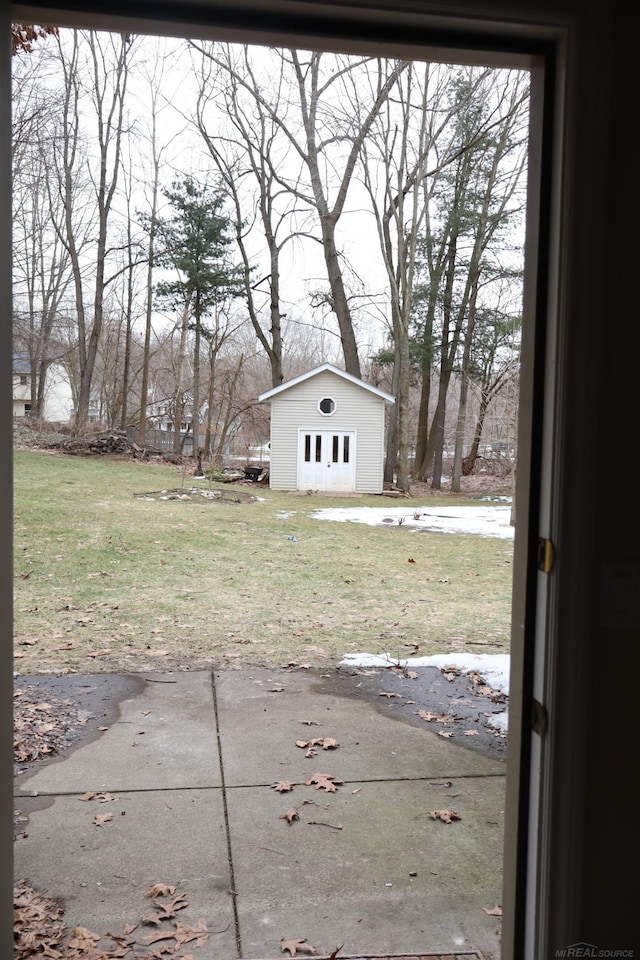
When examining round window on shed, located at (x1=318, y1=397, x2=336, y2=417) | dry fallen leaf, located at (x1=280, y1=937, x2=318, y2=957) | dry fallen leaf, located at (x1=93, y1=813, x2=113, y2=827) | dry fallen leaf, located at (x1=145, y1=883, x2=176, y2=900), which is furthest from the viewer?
round window on shed, located at (x1=318, y1=397, x2=336, y2=417)

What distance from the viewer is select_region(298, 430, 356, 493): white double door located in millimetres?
19328

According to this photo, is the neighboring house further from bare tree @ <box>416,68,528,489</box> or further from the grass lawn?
bare tree @ <box>416,68,528,489</box>

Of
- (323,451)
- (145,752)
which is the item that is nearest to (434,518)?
(323,451)

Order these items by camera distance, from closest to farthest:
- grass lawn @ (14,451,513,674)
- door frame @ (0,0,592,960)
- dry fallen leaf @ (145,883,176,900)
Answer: door frame @ (0,0,592,960), dry fallen leaf @ (145,883,176,900), grass lawn @ (14,451,513,674)

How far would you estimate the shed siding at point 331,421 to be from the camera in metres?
19.2

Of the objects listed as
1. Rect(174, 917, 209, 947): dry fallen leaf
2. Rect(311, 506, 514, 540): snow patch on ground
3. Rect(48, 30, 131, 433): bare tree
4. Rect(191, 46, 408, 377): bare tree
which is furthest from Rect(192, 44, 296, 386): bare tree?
Rect(174, 917, 209, 947): dry fallen leaf

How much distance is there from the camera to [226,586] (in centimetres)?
847

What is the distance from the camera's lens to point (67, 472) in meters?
16.3

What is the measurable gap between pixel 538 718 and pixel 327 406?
1832 cm

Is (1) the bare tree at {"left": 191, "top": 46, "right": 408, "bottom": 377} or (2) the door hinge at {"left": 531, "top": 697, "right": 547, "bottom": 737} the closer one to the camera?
(2) the door hinge at {"left": 531, "top": 697, "right": 547, "bottom": 737}

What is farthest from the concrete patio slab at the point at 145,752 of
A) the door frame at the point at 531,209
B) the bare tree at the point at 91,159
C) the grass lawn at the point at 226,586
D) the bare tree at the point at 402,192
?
the bare tree at the point at 91,159

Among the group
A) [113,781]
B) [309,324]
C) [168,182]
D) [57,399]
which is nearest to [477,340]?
[309,324]

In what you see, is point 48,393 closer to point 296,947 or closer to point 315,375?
point 315,375

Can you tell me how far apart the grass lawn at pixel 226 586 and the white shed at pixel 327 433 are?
4347 millimetres
